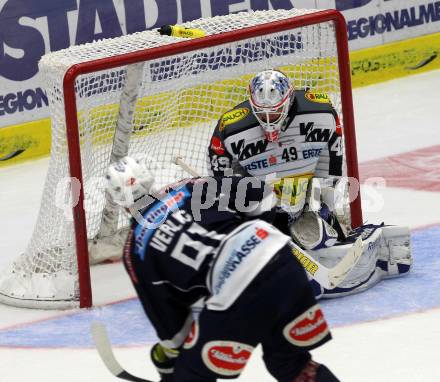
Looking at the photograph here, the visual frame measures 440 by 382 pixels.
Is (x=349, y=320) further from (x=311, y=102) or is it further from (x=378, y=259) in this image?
(x=311, y=102)

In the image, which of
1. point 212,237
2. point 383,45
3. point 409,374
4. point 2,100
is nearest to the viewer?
point 212,237

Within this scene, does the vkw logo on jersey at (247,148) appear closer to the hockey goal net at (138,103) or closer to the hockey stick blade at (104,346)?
the hockey goal net at (138,103)

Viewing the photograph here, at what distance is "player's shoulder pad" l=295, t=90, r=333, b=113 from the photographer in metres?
5.55

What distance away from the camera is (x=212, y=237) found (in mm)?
3602

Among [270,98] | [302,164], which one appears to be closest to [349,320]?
[302,164]

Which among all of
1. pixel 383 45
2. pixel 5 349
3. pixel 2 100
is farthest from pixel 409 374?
pixel 383 45

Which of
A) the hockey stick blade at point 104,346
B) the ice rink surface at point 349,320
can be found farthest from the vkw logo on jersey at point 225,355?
the ice rink surface at point 349,320

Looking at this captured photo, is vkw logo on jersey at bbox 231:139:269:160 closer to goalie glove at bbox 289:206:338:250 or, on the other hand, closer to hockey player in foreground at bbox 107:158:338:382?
goalie glove at bbox 289:206:338:250

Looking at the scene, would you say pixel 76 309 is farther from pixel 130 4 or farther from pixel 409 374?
pixel 130 4

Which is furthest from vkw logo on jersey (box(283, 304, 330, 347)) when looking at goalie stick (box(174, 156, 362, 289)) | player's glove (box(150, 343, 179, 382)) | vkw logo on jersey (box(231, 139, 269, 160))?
vkw logo on jersey (box(231, 139, 269, 160))

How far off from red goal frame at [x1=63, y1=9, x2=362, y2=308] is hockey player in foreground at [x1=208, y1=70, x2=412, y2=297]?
1.12ft

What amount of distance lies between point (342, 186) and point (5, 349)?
1648 mm

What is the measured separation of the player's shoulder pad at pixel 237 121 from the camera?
5.51 meters

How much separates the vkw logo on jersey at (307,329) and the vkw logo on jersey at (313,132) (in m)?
1.99
